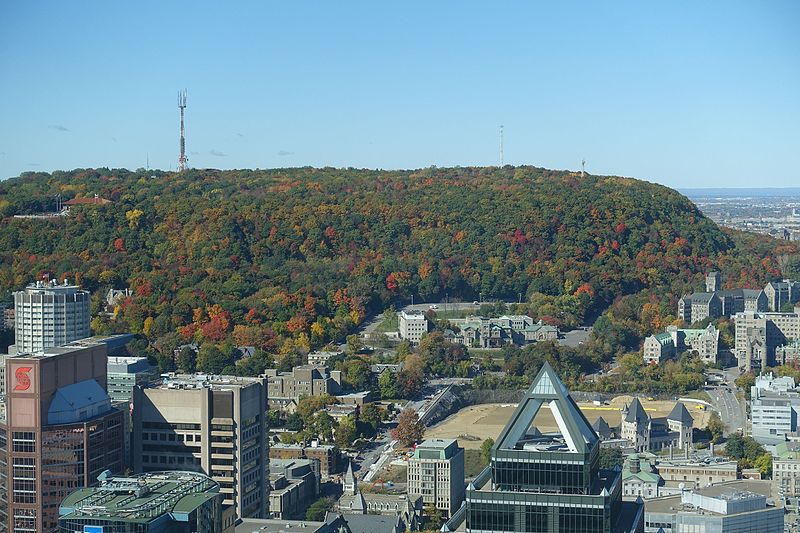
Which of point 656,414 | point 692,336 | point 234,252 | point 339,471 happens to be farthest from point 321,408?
point 234,252

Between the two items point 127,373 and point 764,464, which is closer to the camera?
point 764,464

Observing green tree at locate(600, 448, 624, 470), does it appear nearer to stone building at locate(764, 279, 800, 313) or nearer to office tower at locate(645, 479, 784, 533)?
office tower at locate(645, 479, 784, 533)

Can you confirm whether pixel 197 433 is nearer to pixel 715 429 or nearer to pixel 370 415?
pixel 370 415

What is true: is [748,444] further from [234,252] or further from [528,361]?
[234,252]

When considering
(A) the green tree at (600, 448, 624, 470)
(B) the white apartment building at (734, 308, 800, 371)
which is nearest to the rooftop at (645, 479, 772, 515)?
(A) the green tree at (600, 448, 624, 470)

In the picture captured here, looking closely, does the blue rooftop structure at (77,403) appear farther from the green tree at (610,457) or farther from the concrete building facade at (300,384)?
the concrete building facade at (300,384)

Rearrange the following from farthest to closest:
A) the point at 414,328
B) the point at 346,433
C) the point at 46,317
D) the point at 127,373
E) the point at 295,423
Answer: the point at 414,328 < the point at 46,317 < the point at 127,373 < the point at 295,423 < the point at 346,433

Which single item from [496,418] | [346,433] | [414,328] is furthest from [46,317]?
[414,328]
